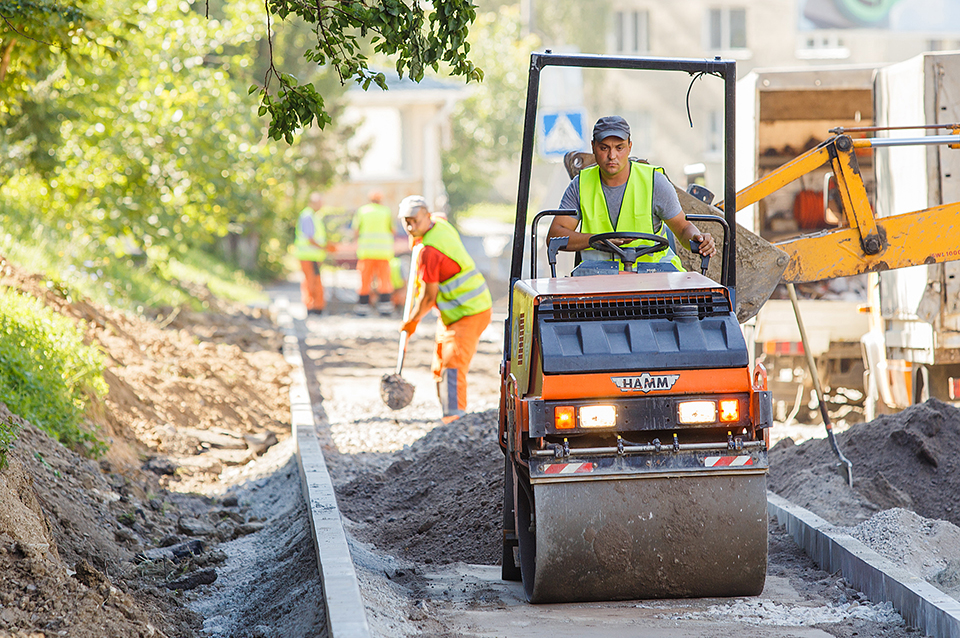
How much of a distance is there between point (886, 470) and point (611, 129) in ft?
11.4

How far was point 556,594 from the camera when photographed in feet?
16.9

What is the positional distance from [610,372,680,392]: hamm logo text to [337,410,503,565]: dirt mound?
1.84 meters

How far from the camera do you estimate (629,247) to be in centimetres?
568

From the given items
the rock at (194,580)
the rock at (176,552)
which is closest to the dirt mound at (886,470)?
the rock at (194,580)

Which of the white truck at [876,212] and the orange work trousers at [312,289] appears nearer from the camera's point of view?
the white truck at [876,212]

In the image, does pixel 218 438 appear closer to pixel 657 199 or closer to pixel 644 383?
pixel 657 199

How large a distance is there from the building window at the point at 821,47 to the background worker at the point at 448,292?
32.2 metres

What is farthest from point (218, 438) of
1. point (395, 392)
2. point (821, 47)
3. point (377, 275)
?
point (821, 47)

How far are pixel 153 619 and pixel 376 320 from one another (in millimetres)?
15547

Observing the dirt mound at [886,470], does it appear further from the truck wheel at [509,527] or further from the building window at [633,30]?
the building window at [633,30]

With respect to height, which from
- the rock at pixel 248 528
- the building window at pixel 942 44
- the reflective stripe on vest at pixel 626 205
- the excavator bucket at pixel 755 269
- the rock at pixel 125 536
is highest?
the building window at pixel 942 44

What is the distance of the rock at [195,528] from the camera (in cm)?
713

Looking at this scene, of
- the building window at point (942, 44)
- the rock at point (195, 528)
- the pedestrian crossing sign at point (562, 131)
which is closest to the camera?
the rock at point (195, 528)

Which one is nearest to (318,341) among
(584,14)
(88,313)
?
(88,313)
